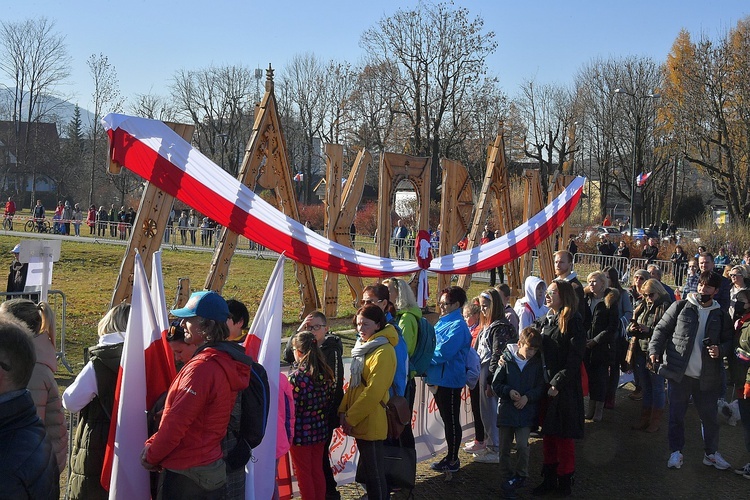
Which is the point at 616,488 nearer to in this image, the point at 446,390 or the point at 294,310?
the point at 446,390

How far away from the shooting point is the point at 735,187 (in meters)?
34.2

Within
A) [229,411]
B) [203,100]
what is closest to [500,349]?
[229,411]

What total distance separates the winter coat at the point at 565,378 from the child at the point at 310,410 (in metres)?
2.12

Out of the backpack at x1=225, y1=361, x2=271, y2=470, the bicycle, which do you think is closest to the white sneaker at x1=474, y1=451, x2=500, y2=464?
the backpack at x1=225, y1=361, x2=271, y2=470

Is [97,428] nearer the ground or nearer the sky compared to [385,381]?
nearer the ground

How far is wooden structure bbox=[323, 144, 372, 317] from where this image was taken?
43.7 ft

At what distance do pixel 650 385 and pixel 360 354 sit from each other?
188 inches

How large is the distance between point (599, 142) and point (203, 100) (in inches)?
1241

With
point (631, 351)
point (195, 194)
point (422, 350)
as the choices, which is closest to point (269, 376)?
point (422, 350)

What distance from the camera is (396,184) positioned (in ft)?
44.8

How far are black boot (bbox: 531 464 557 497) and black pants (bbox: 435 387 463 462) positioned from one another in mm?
778

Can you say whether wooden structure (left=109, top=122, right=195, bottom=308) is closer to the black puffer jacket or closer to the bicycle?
the black puffer jacket

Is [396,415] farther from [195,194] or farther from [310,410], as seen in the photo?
[195,194]

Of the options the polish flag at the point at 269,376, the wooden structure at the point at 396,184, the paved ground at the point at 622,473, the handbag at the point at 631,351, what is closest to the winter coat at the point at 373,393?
the polish flag at the point at 269,376
